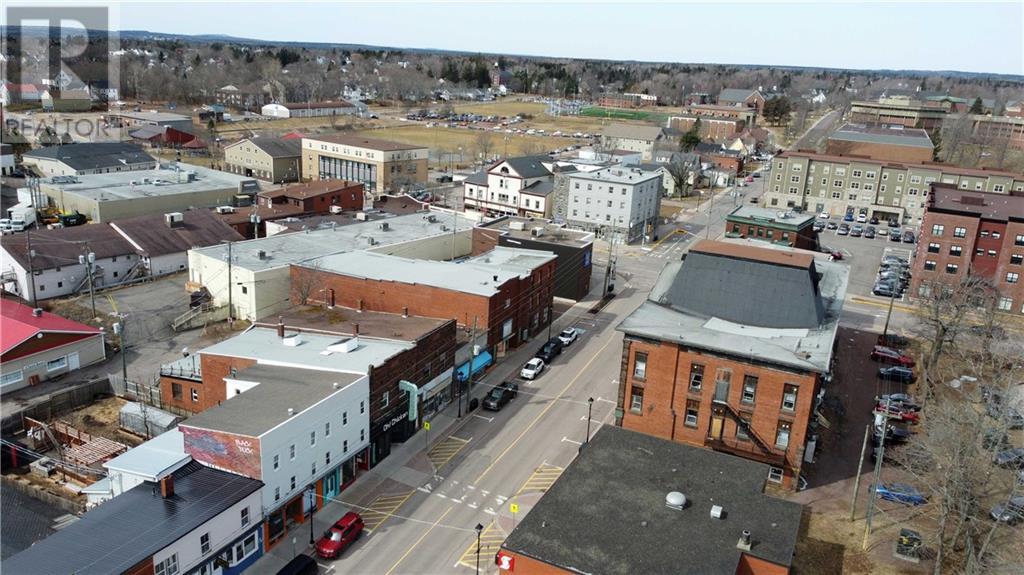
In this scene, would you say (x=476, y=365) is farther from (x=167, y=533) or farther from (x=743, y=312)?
(x=167, y=533)

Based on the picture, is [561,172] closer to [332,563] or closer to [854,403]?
[854,403]

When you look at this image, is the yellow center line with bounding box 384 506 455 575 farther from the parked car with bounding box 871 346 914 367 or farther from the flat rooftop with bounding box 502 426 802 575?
the parked car with bounding box 871 346 914 367

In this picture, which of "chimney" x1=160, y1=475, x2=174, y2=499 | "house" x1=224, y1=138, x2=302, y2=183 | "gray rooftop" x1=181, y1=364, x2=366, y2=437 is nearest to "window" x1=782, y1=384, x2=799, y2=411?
"gray rooftop" x1=181, y1=364, x2=366, y2=437

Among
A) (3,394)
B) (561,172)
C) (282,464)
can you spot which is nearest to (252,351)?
(282,464)

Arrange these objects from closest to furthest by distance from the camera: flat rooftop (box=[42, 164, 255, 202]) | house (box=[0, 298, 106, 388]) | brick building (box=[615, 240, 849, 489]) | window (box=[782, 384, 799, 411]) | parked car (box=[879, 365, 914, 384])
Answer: window (box=[782, 384, 799, 411]) < brick building (box=[615, 240, 849, 489]) < house (box=[0, 298, 106, 388]) < parked car (box=[879, 365, 914, 384]) < flat rooftop (box=[42, 164, 255, 202])

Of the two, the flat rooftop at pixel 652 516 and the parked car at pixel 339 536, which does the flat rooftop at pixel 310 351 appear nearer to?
the parked car at pixel 339 536

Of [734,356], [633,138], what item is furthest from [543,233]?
[633,138]

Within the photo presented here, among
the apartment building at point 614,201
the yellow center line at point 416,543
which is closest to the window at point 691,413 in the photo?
the yellow center line at point 416,543
